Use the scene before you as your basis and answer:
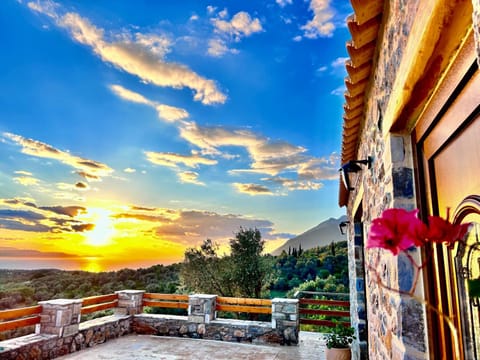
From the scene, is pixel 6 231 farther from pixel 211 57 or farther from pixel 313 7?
pixel 313 7


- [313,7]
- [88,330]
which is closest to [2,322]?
[88,330]

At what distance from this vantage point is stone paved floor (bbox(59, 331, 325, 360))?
202 inches

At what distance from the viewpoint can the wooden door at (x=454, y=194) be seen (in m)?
1.06

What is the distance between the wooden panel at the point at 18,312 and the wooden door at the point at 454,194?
210 inches

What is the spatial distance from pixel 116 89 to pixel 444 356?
740cm

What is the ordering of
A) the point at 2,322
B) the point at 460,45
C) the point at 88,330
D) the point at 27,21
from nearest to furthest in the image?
1. the point at 460,45
2. the point at 2,322
3. the point at 88,330
4. the point at 27,21

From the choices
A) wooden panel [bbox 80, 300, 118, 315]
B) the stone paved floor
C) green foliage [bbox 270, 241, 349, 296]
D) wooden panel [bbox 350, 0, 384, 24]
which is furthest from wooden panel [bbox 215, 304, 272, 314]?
wooden panel [bbox 350, 0, 384, 24]

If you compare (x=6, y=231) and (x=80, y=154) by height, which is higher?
(x=80, y=154)

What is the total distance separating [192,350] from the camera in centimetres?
554

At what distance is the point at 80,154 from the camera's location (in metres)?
7.83

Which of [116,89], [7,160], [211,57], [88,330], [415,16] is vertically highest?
[211,57]

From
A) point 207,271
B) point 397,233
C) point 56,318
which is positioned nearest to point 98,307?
point 56,318

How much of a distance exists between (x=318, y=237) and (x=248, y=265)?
3646 mm

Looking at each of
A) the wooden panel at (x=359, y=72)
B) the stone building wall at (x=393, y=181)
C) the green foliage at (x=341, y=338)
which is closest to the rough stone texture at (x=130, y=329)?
the green foliage at (x=341, y=338)
